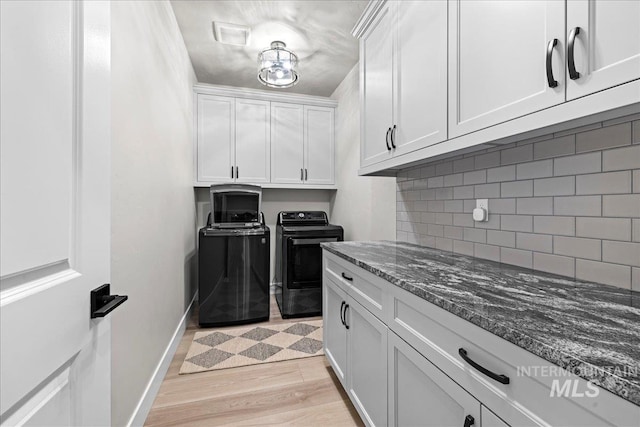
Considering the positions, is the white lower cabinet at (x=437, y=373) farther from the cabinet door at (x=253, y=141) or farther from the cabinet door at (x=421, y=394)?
the cabinet door at (x=253, y=141)

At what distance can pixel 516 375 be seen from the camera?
0.62m

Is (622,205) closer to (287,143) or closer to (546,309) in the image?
(546,309)

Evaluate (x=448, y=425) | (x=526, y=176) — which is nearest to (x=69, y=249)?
(x=448, y=425)

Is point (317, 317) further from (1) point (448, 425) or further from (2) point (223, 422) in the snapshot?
(1) point (448, 425)

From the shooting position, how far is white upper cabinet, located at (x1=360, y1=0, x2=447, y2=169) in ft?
4.27

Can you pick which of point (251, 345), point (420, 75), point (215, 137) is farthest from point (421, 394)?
point (215, 137)

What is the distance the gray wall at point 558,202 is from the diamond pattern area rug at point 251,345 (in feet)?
4.87

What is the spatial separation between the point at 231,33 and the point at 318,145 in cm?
156

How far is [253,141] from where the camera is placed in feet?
11.1

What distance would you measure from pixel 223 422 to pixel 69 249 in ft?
4.72

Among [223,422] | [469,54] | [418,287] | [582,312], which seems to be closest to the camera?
[582,312]

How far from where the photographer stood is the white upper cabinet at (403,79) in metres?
1.30

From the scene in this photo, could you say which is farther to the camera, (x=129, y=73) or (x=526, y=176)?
(x=129, y=73)

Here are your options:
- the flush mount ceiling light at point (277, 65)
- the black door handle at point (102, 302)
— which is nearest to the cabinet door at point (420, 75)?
the flush mount ceiling light at point (277, 65)
